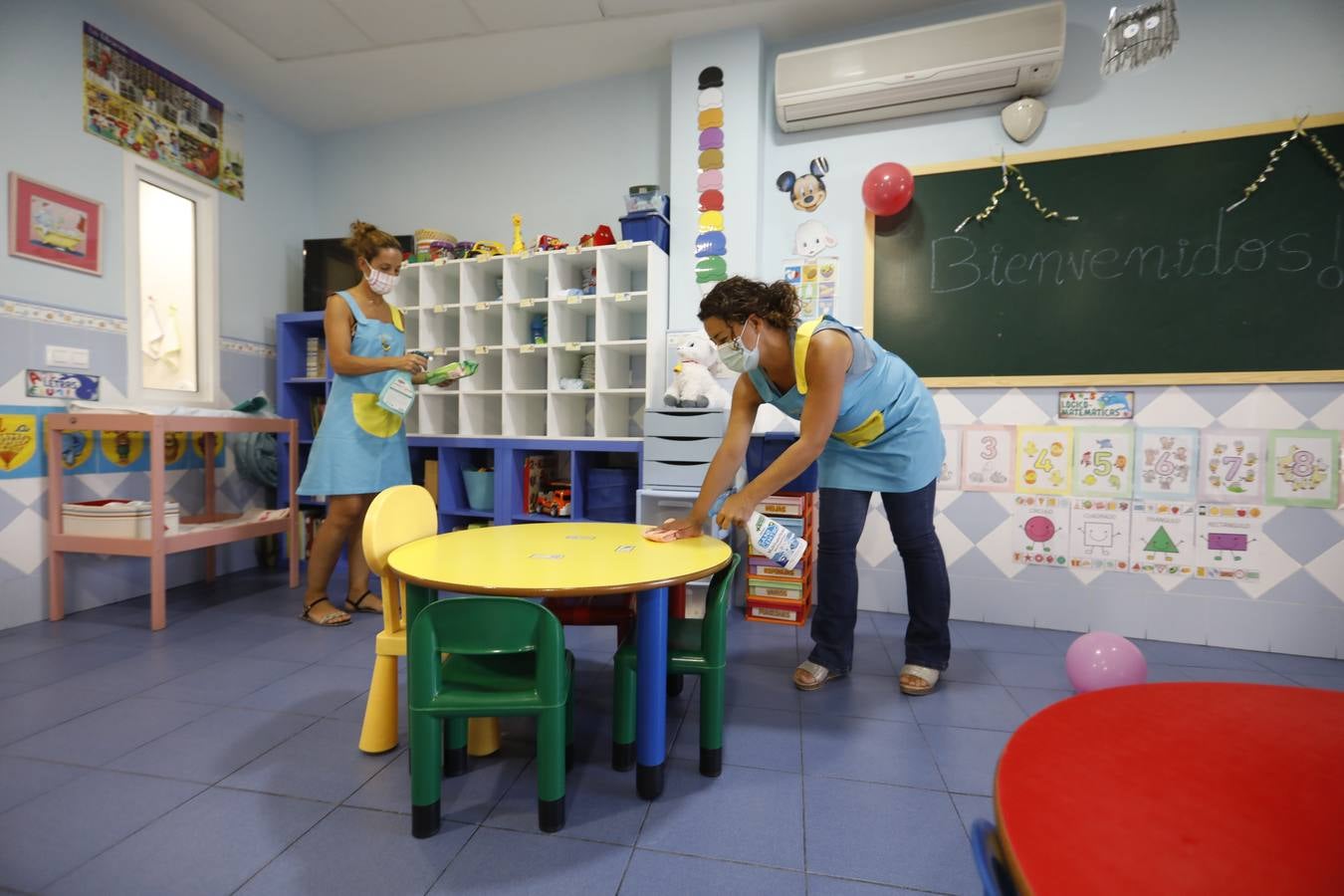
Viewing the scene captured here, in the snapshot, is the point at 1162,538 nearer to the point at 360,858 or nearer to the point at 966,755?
the point at 966,755

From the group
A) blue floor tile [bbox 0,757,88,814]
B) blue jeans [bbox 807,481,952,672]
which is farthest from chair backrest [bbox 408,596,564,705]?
blue jeans [bbox 807,481,952,672]

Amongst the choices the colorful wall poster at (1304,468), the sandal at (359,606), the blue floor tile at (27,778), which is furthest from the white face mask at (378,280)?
the colorful wall poster at (1304,468)

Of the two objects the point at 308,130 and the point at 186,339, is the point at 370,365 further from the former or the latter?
the point at 308,130

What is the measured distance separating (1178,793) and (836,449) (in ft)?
5.66

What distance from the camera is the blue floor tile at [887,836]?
123 centimetres

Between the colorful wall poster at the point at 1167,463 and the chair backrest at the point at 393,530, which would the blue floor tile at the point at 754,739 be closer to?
the chair backrest at the point at 393,530

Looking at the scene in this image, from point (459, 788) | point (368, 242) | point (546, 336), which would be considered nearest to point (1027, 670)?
point (459, 788)

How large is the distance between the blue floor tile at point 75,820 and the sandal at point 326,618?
1140mm

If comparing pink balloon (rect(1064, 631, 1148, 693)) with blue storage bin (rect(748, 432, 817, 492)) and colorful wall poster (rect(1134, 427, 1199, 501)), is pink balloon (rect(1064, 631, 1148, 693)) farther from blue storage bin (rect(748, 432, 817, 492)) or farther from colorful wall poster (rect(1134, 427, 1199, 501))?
blue storage bin (rect(748, 432, 817, 492))

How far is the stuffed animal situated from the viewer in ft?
9.45

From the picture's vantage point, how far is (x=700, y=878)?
1.22 metres

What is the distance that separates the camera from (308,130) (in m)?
4.11

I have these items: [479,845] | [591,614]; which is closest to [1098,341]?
[591,614]

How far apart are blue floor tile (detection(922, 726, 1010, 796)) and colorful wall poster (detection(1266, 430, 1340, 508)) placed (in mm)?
1822
